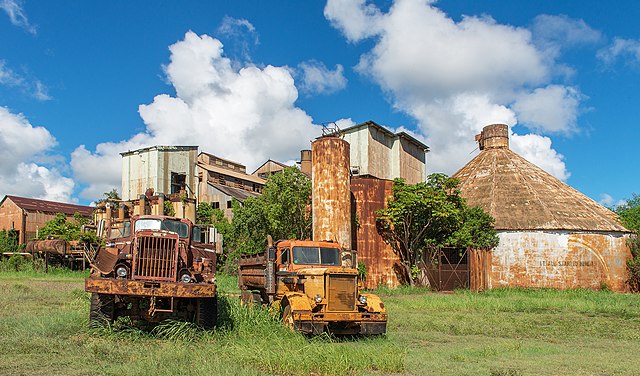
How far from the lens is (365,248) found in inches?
1193

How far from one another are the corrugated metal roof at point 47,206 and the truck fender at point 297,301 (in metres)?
47.4

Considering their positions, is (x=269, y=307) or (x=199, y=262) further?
(x=269, y=307)

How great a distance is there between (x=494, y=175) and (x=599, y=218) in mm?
6888

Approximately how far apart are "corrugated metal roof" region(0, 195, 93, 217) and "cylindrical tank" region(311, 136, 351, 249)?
36.0 metres

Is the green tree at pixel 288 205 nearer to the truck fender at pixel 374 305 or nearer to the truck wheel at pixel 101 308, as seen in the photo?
the truck fender at pixel 374 305

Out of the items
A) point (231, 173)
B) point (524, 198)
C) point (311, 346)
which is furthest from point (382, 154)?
point (311, 346)

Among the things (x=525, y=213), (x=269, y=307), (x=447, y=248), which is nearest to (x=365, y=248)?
(x=447, y=248)

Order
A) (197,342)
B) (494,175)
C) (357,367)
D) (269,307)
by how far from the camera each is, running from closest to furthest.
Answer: (357,367), (197,342), (269,307), (494,175)

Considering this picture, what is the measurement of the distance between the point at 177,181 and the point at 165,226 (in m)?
38.9

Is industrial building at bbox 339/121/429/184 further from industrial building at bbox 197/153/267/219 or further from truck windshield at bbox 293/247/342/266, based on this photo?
truck windshield at bbox 293/247/342/266

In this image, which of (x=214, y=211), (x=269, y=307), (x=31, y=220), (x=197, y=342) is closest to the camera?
(x=197, y=342)

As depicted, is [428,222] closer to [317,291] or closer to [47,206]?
[317,291]

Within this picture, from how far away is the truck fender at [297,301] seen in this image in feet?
41.0

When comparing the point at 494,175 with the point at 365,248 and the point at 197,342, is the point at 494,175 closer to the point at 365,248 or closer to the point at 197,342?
the point at 365,248
